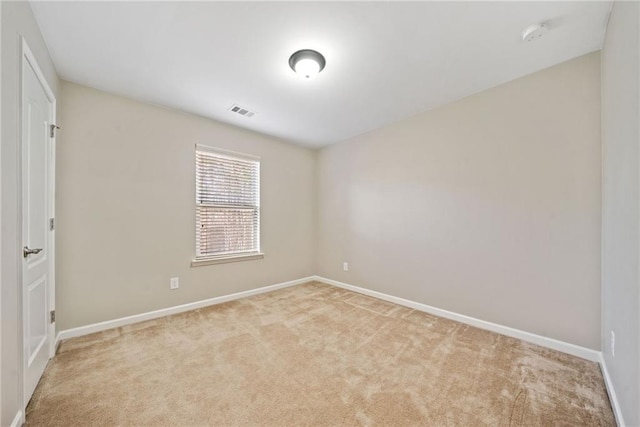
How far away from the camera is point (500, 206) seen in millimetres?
2480

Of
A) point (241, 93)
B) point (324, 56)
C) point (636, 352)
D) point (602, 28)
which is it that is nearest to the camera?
point (636, 352)

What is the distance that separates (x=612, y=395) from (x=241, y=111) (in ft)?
12.7

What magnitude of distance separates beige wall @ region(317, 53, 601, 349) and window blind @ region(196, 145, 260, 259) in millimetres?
1663

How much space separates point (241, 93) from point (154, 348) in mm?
2517

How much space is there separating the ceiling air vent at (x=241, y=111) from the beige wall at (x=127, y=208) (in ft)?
1.51

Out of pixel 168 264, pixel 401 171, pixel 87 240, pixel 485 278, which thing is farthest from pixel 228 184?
pixel 485 278

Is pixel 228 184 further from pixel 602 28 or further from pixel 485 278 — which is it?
pixel 602 28

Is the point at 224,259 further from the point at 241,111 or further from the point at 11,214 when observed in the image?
the point at 11,214

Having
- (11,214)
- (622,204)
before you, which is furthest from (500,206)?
(11,214)

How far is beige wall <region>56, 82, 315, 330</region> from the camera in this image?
236 cm

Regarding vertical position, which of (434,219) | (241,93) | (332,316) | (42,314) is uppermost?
(241,93)

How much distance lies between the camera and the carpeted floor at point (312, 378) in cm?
146

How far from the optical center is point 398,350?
217cm

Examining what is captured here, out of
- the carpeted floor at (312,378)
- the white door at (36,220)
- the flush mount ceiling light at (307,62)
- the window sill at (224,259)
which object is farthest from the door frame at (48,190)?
the flush mount ceiling light at (307,62)
